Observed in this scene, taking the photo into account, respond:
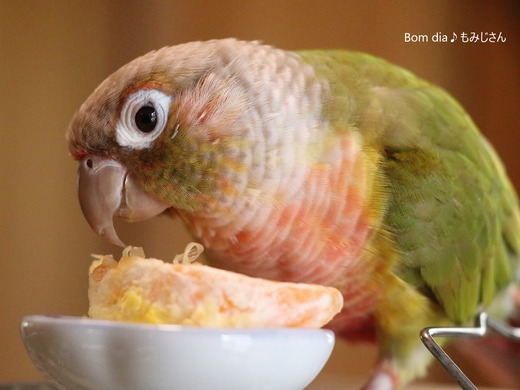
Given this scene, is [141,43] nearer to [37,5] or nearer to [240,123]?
[37,5]

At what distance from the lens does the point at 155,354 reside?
36cm

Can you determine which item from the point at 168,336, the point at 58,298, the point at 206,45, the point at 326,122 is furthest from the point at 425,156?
the point at 58,298

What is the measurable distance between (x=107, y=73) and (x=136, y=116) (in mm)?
360

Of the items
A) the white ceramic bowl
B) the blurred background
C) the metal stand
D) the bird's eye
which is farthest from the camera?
the blurred background

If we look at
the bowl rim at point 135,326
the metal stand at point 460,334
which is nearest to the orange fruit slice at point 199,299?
the bowl rim at point 135,326

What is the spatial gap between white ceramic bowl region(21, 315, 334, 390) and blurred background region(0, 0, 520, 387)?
471 millimetres

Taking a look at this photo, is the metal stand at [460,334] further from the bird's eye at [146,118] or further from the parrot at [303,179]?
the bird's eye at [146,118]

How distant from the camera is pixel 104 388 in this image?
38 centimetres

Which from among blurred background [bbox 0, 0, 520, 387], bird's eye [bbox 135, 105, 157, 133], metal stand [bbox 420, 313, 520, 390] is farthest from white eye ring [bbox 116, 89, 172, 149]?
metal stand [bbox 420, 313, 520, 390]

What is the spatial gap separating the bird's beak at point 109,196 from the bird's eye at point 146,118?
5 centimetres

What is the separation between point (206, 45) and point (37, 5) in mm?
472

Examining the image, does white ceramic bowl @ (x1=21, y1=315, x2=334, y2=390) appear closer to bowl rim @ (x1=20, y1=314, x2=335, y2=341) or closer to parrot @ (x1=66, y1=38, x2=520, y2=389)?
bowl rim @ (x1=20, y1=314, x2=335, y2=341)

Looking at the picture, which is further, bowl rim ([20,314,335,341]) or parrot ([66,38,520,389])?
parrot ([66,38,520,389])

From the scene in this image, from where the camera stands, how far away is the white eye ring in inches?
25.4
